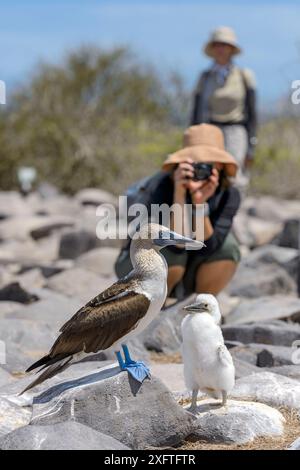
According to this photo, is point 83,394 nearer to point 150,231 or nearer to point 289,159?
point 150,231

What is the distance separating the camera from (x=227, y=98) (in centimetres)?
949

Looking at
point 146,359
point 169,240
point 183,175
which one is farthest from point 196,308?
point 183,175

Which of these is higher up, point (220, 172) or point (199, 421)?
point (220, 172)

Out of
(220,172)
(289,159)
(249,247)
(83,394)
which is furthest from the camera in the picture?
(289,159)

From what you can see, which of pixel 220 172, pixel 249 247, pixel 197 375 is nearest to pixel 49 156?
pixel 249 247

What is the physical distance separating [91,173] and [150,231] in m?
16.4

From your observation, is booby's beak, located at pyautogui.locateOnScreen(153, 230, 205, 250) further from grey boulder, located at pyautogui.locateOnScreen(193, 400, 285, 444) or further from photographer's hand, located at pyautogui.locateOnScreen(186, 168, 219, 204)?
photographer's hand, located at pyautogui.locateOnScreen(186, 168, 219, 204)

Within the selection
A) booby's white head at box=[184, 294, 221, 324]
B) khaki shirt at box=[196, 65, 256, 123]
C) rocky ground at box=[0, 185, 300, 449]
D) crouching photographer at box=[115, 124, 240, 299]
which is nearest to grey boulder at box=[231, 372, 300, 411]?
rocky ground at box=[0, 185, 300, 449]

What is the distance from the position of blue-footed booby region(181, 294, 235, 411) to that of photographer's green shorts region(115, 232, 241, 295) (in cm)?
208

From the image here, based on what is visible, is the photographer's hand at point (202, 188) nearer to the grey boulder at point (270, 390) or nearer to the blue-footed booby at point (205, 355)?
the grey boulder at point (270, 390)

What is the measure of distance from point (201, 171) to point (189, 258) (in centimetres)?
73

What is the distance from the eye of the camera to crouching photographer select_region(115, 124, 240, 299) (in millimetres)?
6547

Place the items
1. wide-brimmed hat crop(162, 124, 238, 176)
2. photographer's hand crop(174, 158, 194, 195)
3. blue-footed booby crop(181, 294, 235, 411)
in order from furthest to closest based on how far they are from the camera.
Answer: wide-brimmed hat crop(162, 124, 238, 176) → photographer's hand crop(174, 158, 194, 195) → blue-footed booby crop(181, 294, 235, 411)

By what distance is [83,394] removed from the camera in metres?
4.21
